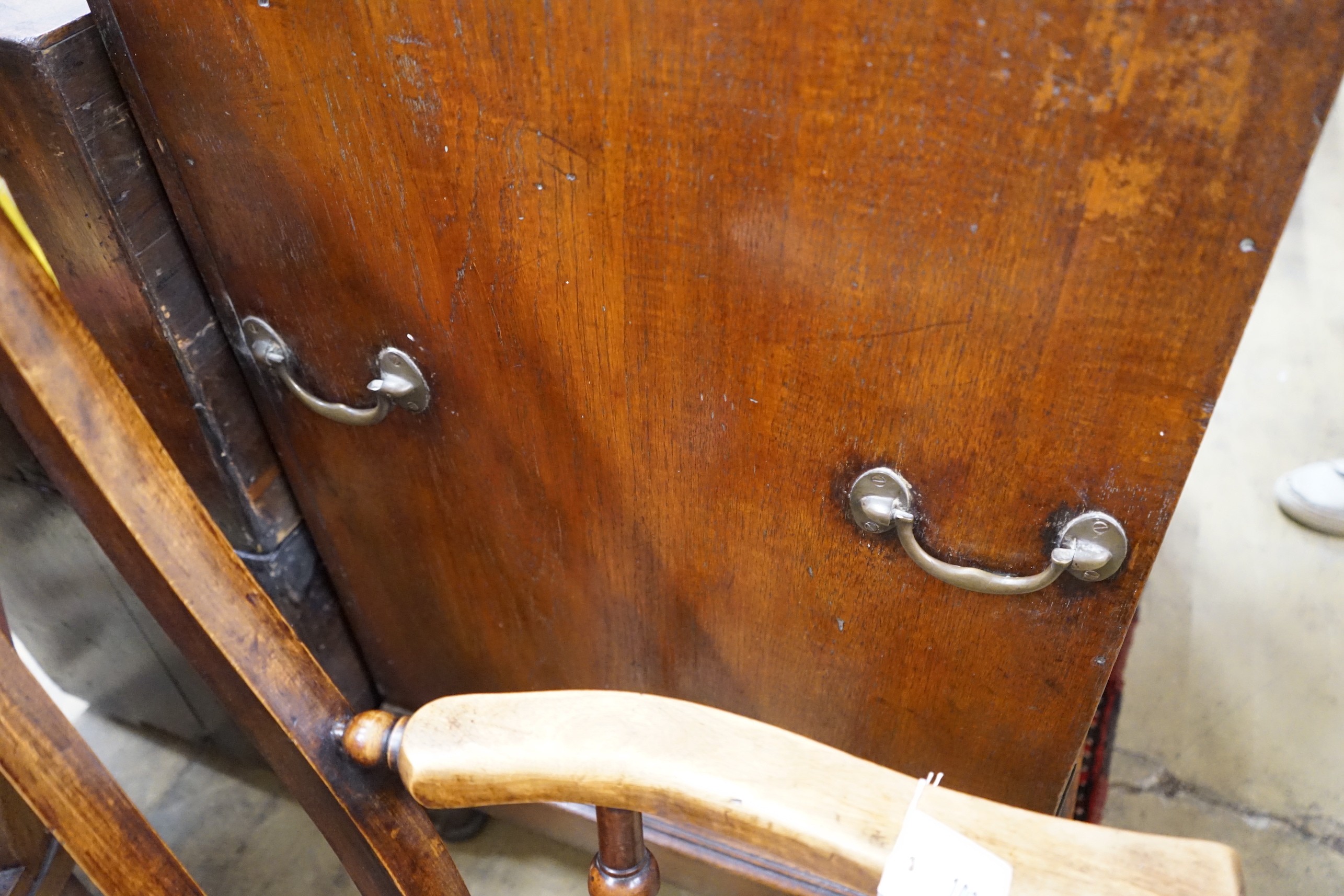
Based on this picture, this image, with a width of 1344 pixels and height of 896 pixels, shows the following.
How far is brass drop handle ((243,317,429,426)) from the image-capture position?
72 cm

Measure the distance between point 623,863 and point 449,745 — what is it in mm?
133

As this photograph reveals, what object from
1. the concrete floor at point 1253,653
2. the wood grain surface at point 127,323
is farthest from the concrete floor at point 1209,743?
the wood grain surface at point 127,323

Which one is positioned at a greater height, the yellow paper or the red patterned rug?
the yellow paper

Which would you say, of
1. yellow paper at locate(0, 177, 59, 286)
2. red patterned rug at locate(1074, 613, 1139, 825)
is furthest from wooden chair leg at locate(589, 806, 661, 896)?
red patterned rug at locate(1074, 613, 1139, 825)

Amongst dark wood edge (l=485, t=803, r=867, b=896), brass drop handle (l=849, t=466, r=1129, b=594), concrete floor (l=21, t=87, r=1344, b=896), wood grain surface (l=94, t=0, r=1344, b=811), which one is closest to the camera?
wood grain surface (l=94, t=0, r=1344, b=811)

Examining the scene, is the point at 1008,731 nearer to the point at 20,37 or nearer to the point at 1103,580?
the point at 1103,580

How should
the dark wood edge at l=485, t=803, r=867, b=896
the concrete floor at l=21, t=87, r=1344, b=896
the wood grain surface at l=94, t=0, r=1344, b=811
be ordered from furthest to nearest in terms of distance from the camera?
the concrete floor at l=21, t=87, r=1344, b=896 < the dark wood edge at l=485, t=803, r=867, b=896 < the wood grain surface at l=94, t=0, r=1344, b=811

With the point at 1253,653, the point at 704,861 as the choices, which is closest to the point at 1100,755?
the point at 1253,653

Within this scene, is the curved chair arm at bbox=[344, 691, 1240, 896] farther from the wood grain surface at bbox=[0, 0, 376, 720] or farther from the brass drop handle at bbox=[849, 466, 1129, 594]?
the wood grain surface at bbox=[0, 0, 376, 720]

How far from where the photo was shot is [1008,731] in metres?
0.72

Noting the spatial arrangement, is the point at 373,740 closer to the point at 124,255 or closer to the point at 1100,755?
the point at 124,255

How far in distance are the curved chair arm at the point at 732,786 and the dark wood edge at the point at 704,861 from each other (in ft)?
1.39

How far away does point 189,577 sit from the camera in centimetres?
55

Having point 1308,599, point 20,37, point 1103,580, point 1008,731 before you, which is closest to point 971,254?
point 1103,580
